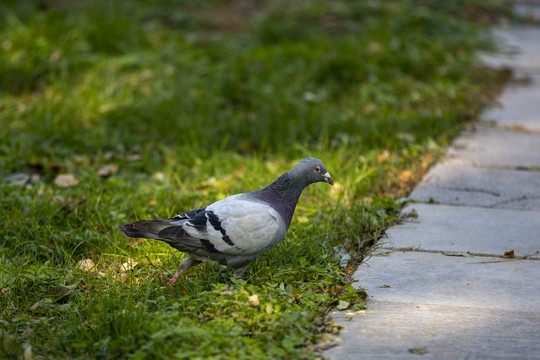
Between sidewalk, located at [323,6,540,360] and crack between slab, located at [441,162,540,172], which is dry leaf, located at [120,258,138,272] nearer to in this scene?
sidewalk, located at [323,6,540,360]

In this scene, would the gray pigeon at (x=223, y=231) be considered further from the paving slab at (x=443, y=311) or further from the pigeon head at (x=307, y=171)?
the paving slab at (x=443, y=311)

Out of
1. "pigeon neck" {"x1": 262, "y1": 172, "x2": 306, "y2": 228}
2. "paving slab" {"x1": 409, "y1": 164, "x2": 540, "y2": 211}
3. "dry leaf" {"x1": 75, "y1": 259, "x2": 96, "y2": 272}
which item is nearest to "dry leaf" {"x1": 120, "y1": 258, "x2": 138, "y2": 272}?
"dry leaf" {"x1": 75, "y1": 259, "x2": 96, "y2": 272}

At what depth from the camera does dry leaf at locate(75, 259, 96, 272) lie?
129 inches

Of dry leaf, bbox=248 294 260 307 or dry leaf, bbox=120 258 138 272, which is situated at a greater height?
dry leaf, bbox=248 294 260 307

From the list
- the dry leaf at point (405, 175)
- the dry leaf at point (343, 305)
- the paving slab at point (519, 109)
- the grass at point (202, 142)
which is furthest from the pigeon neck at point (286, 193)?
the paving slab at point (519, 109)

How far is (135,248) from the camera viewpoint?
3.47 metres

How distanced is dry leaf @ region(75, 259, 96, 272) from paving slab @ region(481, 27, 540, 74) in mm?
5673

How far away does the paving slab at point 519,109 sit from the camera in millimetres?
5732

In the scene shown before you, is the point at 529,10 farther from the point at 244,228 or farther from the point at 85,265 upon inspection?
the point at 85,265

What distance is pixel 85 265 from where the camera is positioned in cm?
332

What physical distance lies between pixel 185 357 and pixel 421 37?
6762mm

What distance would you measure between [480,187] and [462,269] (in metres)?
1.34

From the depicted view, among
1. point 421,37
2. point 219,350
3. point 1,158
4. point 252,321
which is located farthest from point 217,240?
point 421,37

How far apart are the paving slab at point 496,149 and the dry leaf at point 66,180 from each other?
8.86 ft
